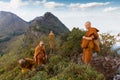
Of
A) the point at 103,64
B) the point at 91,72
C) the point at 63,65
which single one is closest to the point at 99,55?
the point at 103,64

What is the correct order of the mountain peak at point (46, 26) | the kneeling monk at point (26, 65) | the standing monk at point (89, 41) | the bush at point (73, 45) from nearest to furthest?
the standing monk at point (89, 41), the kneeling monk at point (26, 65), the bush at point (73, 45), the mountain peak at point (46, 26)

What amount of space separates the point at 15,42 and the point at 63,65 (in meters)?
142

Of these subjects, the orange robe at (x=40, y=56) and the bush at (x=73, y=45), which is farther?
the bush at (x=73, y=45)

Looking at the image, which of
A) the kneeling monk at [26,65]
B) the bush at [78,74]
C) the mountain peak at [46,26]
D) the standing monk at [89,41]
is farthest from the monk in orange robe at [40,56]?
the mountain peak at [46,26]

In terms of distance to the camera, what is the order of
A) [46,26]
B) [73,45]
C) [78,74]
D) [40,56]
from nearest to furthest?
[78,74], [40,56], [73,45], [46,26]

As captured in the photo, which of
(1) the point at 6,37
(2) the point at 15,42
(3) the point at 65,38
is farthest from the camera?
(1) the point at 6,37

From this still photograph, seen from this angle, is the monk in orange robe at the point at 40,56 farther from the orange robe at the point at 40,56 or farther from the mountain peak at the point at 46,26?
the mountain peak at the point at 46,26

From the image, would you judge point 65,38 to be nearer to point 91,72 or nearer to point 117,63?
point 117,63

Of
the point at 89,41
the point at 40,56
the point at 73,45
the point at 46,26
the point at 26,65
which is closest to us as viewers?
the point at 89,41

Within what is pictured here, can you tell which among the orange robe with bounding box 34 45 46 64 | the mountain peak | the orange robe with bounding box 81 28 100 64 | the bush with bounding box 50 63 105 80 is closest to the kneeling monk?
the orange robe with bounding box 34 45 46 64

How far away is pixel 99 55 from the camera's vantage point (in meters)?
17.7

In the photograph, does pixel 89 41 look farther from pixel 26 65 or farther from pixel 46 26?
pixel 46 26

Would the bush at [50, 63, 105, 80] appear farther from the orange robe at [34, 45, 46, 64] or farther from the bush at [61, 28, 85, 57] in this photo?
the bush at [61, 28, 85, 57]

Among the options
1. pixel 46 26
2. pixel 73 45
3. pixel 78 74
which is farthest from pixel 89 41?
pixel 46 26
